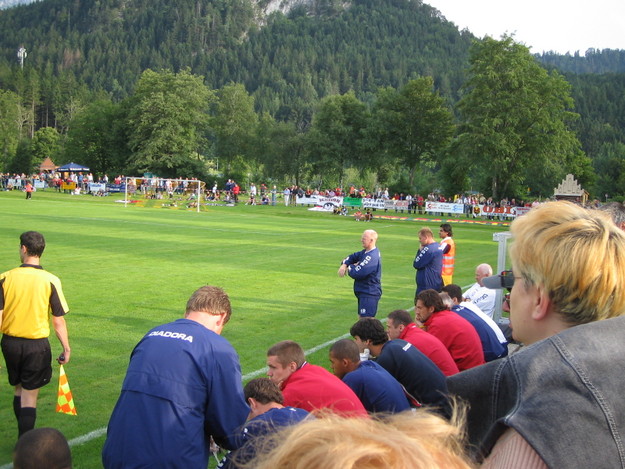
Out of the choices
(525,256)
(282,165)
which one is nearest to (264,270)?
(525,256)

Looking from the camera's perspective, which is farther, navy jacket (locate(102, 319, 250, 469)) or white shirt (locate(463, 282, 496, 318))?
white shirt (locate(463, 282, 496, 318))

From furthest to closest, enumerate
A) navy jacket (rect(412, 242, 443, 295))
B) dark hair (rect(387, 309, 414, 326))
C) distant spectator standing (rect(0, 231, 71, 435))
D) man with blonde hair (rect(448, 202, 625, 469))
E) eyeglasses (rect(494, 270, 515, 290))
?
navy jacket (rect(412, 242, 443, 295)) → dark hair (rect(387, 309, 414, 326)) → distant spectator standing (rect(0, 231, 71, 435)) → eyeglasses (rect(494, 270, 515, 290)) → man with blonde hair (rect(448, 202, 625, 469))

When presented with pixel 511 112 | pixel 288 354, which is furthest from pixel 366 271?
pixel 511 112

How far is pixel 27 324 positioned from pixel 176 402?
11.2 feet

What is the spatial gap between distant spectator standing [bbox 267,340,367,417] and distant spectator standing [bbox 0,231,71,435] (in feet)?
8.51

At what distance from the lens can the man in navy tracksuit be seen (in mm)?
10562

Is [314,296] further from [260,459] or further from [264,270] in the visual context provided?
[260,459]

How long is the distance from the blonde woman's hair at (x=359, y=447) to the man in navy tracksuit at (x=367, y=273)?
9440 millimetres

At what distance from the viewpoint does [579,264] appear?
185 centimetres

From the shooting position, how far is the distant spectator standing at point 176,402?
3.59 metres

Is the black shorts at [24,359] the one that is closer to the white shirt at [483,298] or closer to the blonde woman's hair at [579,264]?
the blonde woman's hair at [579,264]

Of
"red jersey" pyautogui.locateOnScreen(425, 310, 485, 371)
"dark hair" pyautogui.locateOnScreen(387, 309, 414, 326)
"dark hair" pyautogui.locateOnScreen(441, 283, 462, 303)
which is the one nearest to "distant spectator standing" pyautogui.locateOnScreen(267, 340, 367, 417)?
"dark hair" pyautogui.locateOnScreen(387, 309, 414, 326)

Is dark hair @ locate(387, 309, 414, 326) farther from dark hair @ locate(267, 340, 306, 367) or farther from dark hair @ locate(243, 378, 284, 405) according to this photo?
dark hair @ locate(243, 378, 284, 405)

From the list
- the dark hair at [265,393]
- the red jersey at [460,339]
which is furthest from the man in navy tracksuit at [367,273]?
the dark hair at [265,393]
